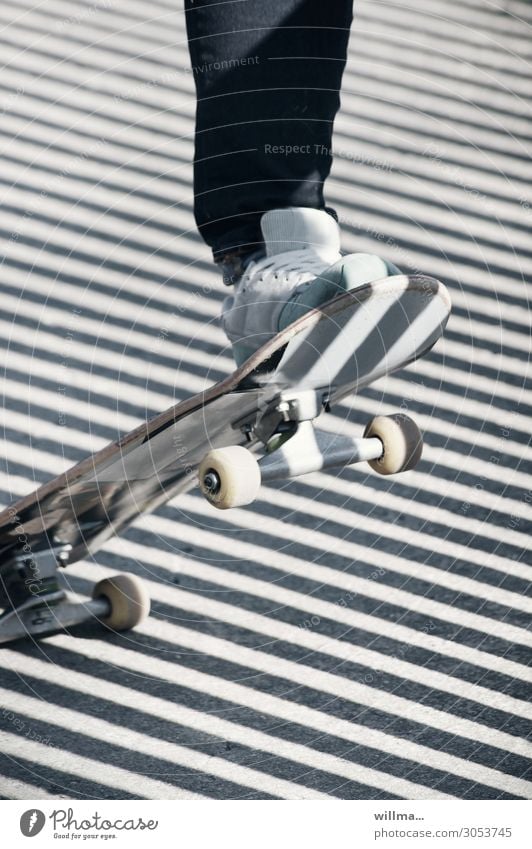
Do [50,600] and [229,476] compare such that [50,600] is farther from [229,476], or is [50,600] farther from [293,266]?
[293,266]

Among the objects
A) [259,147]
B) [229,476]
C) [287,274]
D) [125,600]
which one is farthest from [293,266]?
[125,600]

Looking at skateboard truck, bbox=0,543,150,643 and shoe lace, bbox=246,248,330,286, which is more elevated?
shoe lace, bbox=246,248,330,286

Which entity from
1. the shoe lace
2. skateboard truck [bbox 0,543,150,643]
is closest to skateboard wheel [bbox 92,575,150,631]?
skateboard truck [bbox 0,543,150,643]

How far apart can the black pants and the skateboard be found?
0.22 metres

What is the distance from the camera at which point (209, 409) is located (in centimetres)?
134

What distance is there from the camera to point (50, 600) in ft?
4.79

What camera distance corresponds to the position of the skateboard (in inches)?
50.1

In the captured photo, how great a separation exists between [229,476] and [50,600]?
35 centimetres

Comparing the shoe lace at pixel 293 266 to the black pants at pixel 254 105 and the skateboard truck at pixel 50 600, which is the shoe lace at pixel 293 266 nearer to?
the black pants at pixel 254 105

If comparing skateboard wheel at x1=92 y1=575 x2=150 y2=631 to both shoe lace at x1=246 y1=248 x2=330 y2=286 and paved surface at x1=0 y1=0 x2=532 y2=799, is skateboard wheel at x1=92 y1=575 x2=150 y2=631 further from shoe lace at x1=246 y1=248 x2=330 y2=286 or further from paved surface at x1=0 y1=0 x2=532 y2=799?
shoe lace at x1=246 y1=248 x2=330 y2=286

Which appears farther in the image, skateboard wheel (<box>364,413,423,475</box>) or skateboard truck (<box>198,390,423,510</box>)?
skateboard wheel (<box>364,413,423,475</box>)

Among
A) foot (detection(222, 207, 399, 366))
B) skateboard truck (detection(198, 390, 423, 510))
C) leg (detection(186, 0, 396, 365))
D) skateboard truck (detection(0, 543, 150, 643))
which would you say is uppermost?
leg (detection(186, 0, 396, 365))
